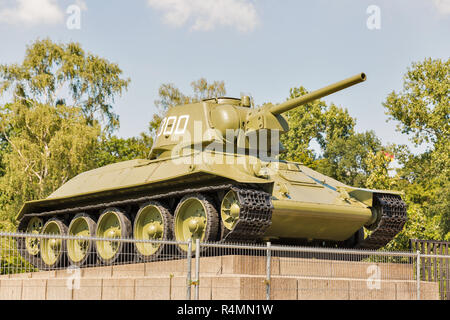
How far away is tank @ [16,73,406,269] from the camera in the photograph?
15.0 meters

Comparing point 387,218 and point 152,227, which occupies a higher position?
point 387,218

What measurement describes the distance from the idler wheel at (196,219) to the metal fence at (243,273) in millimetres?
275

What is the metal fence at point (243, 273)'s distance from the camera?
13.1 meters

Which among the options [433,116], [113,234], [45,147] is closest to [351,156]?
[433,116]

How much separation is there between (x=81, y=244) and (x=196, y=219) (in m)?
5.52

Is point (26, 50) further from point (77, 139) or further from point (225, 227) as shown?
point (225, 227)

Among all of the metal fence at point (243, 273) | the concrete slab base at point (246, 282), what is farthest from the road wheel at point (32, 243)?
the concrete slab base at point (246, 282)

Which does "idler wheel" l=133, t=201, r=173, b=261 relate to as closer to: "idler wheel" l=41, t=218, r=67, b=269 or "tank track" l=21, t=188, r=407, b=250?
"tank track" l=21, t=188, r=407, b=250

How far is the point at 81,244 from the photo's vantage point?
64.9 feet

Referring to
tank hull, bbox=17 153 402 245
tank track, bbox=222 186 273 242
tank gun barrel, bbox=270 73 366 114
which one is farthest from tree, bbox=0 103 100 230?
tank track, bbox=222 186 273 242

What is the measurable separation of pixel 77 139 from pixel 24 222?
12807mm

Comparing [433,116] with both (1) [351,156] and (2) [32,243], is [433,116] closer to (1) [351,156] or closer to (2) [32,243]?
(1) [351,156]

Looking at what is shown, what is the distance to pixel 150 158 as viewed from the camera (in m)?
19.5
